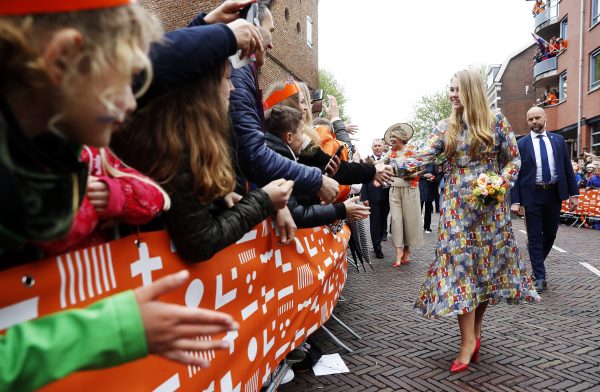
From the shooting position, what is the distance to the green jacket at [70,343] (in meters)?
0.85

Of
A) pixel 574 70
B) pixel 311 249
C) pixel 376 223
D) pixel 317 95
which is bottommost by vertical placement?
pixel 376 223

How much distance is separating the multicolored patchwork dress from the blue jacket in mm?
1585

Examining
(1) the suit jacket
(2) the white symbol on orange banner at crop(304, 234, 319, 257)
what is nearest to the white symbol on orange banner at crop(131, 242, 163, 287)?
(2) the white symbol on orange banner at crop(304, 234, 319, 257)

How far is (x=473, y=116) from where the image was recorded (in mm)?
3607

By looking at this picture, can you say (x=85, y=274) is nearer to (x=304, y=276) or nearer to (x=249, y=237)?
(x=249, y=237)

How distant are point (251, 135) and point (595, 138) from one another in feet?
89.8

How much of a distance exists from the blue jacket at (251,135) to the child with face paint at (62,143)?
1.48 metres

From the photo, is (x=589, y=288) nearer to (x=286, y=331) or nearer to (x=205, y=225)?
(x=286, y=331)

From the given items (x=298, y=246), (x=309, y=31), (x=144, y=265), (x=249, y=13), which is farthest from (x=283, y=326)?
(x=309, y=31)

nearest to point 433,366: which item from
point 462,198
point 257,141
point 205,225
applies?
point 462,198

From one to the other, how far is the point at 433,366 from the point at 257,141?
2.25 m

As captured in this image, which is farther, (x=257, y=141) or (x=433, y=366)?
(x=433, y=366)

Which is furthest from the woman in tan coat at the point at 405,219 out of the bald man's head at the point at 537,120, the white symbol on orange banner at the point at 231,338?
the white symbol on orange banner at the point at 231,338

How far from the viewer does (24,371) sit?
85cm
